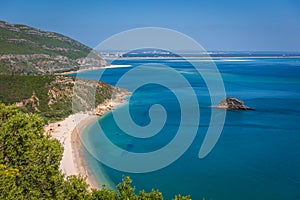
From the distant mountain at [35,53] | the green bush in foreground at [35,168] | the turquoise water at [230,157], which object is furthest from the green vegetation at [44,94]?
the green bush in foreground at [35,168]

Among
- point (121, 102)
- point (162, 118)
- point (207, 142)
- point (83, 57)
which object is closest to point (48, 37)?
point (83, 57)

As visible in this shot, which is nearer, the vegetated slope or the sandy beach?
the sandy beach

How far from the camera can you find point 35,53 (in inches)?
4360

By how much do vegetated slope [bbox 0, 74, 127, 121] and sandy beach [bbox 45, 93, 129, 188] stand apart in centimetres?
195

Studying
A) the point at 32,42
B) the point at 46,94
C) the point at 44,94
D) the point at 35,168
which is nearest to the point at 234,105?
the point at 46,94

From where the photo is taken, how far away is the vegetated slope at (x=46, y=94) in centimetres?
4453

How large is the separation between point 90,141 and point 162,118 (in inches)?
641

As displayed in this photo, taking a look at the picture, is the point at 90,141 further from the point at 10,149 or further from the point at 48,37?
the point at 48,37

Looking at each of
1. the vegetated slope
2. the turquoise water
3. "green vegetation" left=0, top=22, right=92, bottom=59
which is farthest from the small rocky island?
"green vegetation" left=0, top=22, right=92, bottom=59

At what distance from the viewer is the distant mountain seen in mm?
92031

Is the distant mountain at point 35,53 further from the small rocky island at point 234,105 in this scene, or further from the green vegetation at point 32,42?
the small rocky island at point 234,105

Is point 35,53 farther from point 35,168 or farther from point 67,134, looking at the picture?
point 35,168

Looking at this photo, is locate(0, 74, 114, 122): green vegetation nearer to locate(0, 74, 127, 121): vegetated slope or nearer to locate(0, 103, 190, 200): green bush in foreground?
locate(0, 74, 127, 121): vegetated slope

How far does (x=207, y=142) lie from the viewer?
3872 cm
